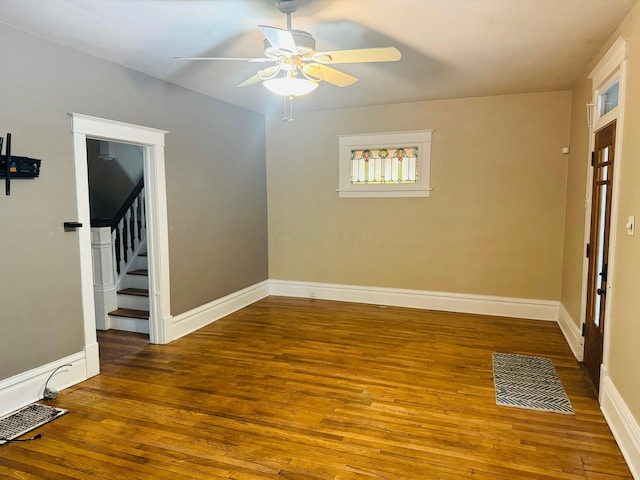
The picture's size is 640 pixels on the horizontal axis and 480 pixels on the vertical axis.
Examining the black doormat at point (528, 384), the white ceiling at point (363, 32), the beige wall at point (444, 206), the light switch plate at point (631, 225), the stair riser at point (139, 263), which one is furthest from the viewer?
the stair riser at point (139, 263)

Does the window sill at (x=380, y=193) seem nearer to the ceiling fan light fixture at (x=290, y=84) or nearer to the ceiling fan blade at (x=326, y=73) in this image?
the ceiling fan blade at (x=326, y=73)

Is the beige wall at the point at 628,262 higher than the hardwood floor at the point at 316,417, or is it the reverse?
→ the beige wall at the point at 628,262

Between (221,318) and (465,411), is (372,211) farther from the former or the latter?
(465,411)

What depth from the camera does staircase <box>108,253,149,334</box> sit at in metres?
4.68

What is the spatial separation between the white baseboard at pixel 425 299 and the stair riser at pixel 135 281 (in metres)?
1.88

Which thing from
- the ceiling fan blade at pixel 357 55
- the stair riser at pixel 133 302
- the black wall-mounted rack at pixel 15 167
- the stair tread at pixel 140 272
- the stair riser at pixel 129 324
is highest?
the ceiling fan blade at pixel 357 55

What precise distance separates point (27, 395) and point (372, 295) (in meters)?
4.04

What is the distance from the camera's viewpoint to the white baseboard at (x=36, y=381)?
293 centimetres

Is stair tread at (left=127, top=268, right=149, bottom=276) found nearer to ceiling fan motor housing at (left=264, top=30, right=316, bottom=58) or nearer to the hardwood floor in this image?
the hardwood floor

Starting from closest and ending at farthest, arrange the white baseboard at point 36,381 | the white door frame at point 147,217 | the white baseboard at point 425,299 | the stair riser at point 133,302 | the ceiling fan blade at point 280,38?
the ceiling fan blade at point 280,38, the white baseboard at point 36,381, the white door frame at point 147,217, the stair riser at point 133,302, the white baseboard at point 425,299

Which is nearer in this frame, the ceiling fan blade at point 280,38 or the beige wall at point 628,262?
the ceiling fan blade at point 280,38

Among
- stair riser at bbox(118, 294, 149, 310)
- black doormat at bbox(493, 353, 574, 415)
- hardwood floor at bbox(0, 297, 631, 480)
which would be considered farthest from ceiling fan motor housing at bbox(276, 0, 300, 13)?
stair riser at bbox(118, 294, 149, 310)

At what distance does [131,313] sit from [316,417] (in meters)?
2.88

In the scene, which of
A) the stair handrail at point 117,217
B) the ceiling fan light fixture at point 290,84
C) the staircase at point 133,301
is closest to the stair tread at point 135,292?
the staircase at point 133,301
